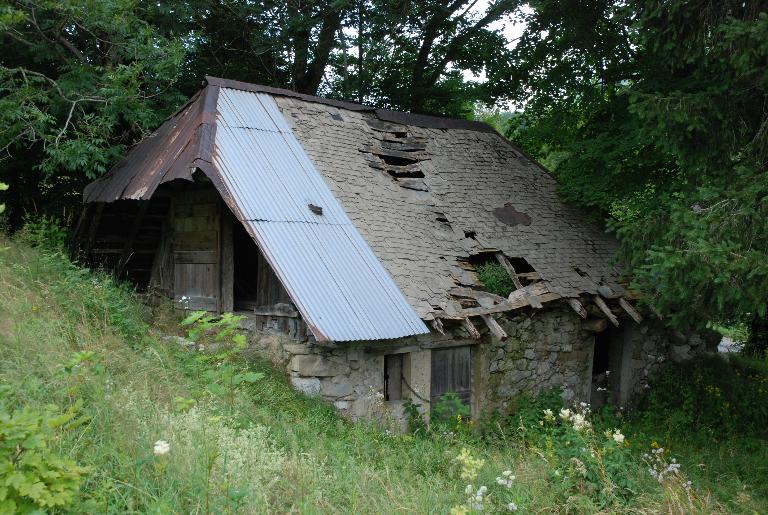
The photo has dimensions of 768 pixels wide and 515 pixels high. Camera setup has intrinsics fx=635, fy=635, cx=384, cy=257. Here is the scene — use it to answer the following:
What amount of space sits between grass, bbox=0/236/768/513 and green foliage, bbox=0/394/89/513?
22cm

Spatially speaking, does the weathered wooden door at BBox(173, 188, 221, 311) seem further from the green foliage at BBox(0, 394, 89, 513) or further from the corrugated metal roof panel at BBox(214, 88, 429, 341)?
the green foliage at BBox(0, 394, 89, 513)

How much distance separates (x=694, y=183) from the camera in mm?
8359

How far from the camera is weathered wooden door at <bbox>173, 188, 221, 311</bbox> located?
31.0 ft

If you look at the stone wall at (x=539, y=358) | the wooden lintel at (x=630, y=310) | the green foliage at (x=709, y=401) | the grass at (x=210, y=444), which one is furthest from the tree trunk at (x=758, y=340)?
the grass at (x=210, y=444)

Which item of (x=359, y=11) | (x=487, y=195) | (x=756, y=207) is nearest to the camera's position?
(x=756, y=207)

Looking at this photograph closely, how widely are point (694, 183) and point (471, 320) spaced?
347 cm

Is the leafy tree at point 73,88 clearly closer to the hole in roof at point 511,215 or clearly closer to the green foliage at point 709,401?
the hole in roof at point 511,215

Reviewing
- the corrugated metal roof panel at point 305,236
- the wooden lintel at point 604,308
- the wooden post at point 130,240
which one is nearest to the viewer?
the corrugated metal roof panel at point 305,236

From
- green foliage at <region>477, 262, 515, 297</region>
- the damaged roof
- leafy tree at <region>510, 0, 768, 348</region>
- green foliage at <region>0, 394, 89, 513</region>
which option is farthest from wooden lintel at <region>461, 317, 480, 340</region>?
green foliage at <region>0, 394, 89, 513</region>

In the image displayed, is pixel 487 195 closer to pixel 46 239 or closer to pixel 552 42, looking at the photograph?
pixel 552 42

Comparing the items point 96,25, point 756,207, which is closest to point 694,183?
point 756,207

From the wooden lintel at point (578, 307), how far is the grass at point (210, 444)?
2.17 metres

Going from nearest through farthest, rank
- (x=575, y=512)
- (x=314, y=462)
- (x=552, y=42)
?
1. (x=575, y=512)
2. (x=314, y=462)
3. (x=552, y=42)

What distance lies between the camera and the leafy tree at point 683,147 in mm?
6691
